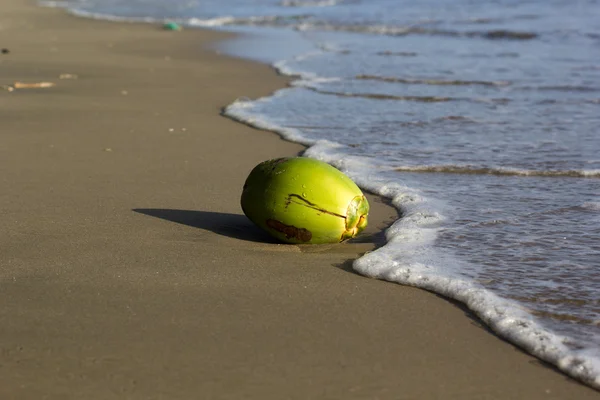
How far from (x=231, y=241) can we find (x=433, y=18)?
17322 mm

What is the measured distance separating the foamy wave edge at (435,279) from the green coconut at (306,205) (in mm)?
204

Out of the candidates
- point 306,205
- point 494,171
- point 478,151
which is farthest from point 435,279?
Result: point 478,151

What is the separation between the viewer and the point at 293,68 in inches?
464

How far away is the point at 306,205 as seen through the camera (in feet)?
13.6

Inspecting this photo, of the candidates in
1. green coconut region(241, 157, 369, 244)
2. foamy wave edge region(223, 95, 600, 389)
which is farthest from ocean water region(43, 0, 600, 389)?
green coconut region(241, 157, 369, 244)

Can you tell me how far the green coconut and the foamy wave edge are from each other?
0.67 ft

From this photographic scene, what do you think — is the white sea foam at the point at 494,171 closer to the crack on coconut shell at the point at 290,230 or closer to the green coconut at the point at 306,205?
the green coconut at the point at 306,205

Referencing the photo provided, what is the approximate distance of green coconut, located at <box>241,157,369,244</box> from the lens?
4145mm

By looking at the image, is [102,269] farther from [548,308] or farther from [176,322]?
[548,308]

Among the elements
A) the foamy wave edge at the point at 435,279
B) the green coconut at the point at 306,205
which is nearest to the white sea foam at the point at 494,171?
the foamy wave edge at the point at 435,279

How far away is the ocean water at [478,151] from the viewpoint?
3623 mm

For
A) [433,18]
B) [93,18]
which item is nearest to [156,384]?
[433,18]

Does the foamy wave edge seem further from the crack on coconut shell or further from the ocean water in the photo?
the crack on coconut shell

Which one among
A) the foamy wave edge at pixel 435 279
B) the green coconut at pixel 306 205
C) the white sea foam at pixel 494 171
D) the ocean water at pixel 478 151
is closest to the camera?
the foamy wave edge at pixel 435 279
